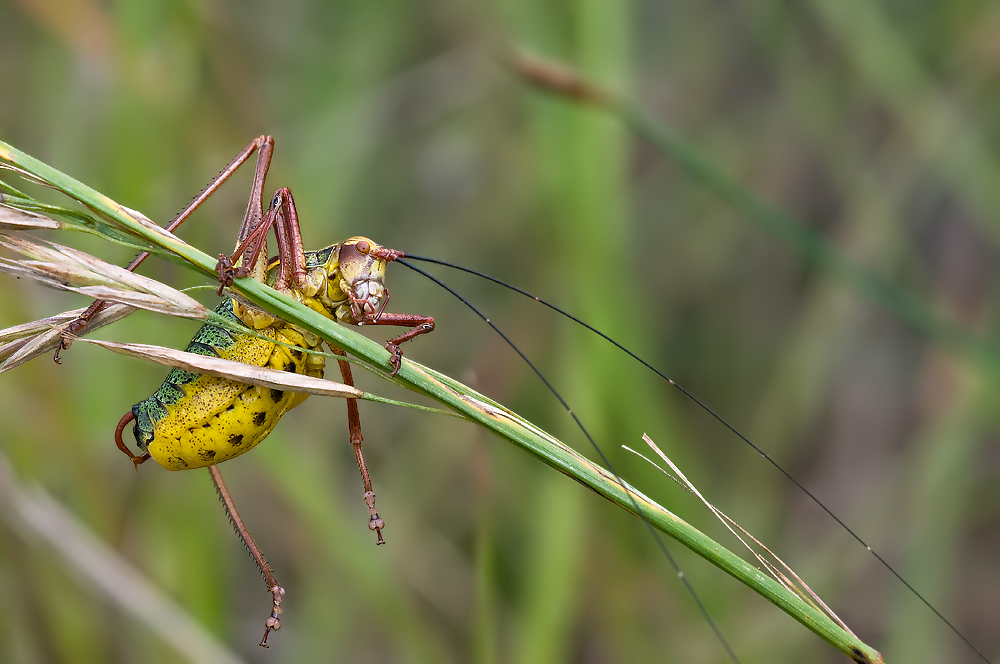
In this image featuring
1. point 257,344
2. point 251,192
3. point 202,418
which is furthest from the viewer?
point 251,192

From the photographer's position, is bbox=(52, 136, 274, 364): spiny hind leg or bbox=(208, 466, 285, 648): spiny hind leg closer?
bbox=(52, 136, 274, 364): spiny hind leg

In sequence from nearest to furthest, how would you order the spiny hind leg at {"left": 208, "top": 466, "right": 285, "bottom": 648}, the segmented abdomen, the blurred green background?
the segmented abdomen, the spiny hind leg at {"left": 208, "top": 466, "right": 285, "bottom": 648}, the blurred green background

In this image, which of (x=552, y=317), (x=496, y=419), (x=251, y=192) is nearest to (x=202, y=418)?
(x=251, y=192)

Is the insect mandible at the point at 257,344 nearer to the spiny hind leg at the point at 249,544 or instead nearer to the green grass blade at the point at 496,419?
the spiny hind leg at the point at 249,544

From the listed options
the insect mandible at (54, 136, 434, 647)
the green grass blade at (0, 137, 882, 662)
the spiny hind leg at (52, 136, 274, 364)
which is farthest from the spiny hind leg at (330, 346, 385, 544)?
the green grass blade at (0, 137, 882, 662)

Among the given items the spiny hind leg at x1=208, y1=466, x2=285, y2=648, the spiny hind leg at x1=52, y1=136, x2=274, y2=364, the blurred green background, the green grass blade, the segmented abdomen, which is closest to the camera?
the green grass blade

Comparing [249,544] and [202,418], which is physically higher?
[202,418]

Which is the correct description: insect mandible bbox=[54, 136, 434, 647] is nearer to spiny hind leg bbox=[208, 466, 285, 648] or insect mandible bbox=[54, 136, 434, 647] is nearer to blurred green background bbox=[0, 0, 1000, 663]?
spiny hind leg bbox=[208, 466, 285, 648]

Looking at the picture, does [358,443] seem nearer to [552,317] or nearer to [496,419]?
[496,419]
